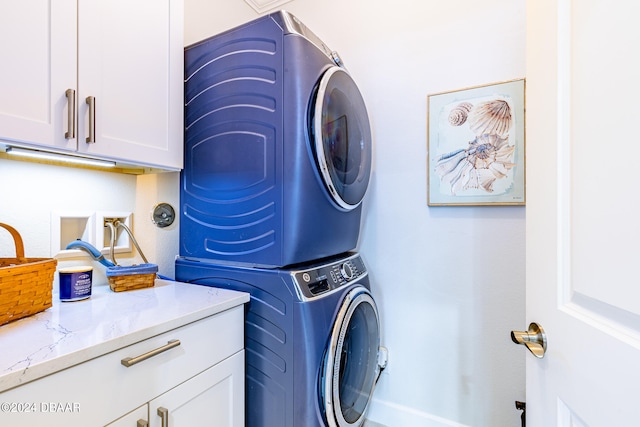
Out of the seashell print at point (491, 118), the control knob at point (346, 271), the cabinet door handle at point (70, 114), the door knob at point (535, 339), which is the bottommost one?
the door knob at point (535, 339)

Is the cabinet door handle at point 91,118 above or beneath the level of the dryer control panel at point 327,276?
above

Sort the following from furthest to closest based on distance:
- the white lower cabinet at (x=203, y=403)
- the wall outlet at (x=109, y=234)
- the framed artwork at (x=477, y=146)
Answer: the framed artwork at (x=477, y=146)
the wall outlet at (x=109, y=234)
the white lower cabinet at (x=203, y=403)

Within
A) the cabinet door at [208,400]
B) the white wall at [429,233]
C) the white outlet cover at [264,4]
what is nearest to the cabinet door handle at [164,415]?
the cabinet door at [208,400]

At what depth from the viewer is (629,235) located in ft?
1.55

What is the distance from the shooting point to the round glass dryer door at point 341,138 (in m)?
1.15

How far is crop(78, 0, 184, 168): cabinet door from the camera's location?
961 millimetres

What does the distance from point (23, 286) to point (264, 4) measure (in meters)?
2.13

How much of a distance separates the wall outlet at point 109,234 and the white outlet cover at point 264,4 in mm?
1661

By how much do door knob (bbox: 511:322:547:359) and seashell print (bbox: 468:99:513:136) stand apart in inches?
42.6

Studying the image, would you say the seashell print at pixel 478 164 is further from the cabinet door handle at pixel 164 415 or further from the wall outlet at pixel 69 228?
the wall outlet at pixel 69 228

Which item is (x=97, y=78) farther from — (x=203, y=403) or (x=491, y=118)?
(x=491, y=118)

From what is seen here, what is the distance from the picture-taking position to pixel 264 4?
2.05 meters

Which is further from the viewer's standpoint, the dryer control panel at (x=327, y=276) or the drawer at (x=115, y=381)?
the dryer control panel at (x=327, y=276)

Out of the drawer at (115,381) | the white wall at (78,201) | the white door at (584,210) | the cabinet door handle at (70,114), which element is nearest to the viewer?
the white door at (584,210)
